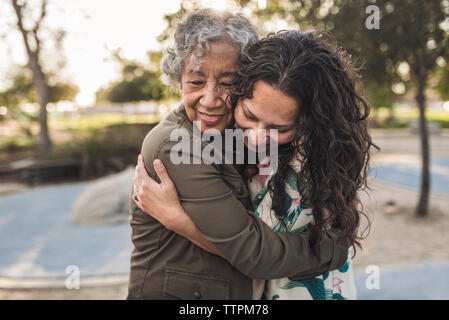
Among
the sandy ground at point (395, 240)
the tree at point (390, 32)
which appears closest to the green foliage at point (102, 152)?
the tree at point (390, 32)

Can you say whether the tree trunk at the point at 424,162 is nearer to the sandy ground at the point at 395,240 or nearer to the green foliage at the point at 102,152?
the sandy ground at the point at 395,240

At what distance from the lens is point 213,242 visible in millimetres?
1247

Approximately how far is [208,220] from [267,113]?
1.29 feet

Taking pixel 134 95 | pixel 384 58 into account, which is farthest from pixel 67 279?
pixel 134 95

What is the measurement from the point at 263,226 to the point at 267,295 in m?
0.41

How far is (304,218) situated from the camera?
1.40 meters

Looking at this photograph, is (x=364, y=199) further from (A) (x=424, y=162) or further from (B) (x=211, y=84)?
(B) (x=211, y=84)

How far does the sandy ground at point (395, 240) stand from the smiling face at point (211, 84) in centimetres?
173

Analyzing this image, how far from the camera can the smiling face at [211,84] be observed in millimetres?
1408

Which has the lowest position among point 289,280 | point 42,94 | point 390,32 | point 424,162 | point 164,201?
point 424,162

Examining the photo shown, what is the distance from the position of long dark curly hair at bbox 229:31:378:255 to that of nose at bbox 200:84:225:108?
65 mm

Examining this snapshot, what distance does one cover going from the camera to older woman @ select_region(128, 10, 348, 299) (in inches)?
49.1

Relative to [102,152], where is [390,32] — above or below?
above

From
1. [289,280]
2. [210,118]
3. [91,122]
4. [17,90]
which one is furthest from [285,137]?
[91,122]
